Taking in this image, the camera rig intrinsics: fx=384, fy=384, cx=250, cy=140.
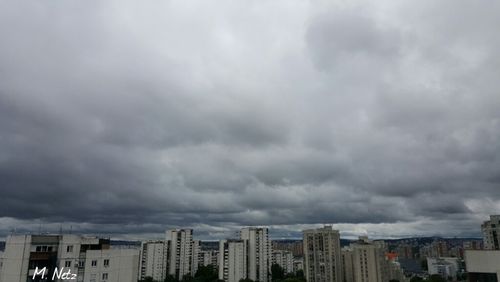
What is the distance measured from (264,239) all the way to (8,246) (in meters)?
98.0

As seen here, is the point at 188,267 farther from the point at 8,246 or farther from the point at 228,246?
the point at 8,246

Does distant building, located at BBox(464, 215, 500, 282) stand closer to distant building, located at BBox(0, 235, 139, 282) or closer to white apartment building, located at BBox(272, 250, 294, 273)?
distant building, located at BBox(0, 235, 139, 282)

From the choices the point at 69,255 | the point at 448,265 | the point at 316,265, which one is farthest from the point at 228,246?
the point at 448,265

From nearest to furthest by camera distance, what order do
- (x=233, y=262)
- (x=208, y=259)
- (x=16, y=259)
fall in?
1. (x=16, y=259)
2. (x=233, y=262)
3. (x=208, y=259)

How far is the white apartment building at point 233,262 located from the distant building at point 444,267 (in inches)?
3580

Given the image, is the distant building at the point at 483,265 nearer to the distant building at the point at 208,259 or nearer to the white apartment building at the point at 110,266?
the white apartment building at the point at 110,266

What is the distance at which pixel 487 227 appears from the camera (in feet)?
379

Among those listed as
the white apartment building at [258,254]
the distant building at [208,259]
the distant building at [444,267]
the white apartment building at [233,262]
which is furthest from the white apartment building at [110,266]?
the distant building at [444,267]

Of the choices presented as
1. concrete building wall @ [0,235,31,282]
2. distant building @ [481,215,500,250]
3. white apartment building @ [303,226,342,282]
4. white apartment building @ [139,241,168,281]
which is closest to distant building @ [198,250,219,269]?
white apartment building @ [139,241,168,281]

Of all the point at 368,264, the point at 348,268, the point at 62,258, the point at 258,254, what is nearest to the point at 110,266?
the point at 62,258

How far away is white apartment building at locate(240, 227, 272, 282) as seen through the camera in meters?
125

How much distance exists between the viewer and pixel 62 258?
40250 mm

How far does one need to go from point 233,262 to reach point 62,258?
8732 centimetres

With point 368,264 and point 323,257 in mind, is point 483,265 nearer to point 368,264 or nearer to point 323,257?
point 368,264
